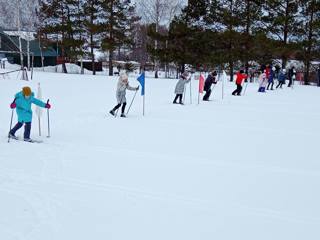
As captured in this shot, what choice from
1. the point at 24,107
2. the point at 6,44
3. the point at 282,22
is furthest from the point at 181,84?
the point at 6,44

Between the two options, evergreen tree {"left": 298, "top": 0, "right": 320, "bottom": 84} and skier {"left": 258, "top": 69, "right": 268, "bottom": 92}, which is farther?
evergreen tree {"left": 298, "top": 0, "right": 320, "bottom": 84}

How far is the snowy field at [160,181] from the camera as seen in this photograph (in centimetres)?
424

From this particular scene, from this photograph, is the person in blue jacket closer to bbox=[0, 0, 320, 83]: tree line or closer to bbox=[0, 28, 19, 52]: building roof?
bbox=[0, 0, 320, 83]: tree line

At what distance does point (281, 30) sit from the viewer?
3017 centimetres

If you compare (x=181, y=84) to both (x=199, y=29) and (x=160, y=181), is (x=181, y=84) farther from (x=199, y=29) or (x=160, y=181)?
(x=199, y=29)

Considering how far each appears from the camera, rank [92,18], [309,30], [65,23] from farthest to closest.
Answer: [65,23]
[92,18]
[309,30]

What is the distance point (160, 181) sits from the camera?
573 cm

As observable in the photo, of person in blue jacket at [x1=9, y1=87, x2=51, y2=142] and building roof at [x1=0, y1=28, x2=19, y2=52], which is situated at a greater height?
building roof at [x1=0, y1=28, x2=19, y2=52]

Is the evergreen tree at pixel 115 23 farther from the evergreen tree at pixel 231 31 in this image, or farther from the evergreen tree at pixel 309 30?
the evergreen tree at pixel 309 30

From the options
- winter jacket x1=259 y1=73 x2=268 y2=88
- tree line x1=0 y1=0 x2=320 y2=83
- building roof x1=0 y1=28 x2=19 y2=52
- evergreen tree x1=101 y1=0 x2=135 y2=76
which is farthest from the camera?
building roof x1=0 y1=28 x2=19 y2=52

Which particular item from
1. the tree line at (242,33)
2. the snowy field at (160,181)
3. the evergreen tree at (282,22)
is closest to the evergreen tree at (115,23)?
the tree line at (242,33)

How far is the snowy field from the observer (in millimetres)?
4238

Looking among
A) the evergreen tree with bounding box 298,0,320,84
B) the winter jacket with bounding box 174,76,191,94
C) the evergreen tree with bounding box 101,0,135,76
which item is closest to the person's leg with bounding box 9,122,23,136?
the winter jacket with bounding box 174,76,191,94

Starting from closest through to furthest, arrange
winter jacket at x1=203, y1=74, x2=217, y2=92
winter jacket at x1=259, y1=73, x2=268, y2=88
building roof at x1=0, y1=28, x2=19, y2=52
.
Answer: winter jacket at x1=203, y1=74, x2=217, y2=92 → winter jacket at x1=259, y1=73, x2=268, y2=88 → building roof at x1=0, y1=28, x2=19, y2=52
